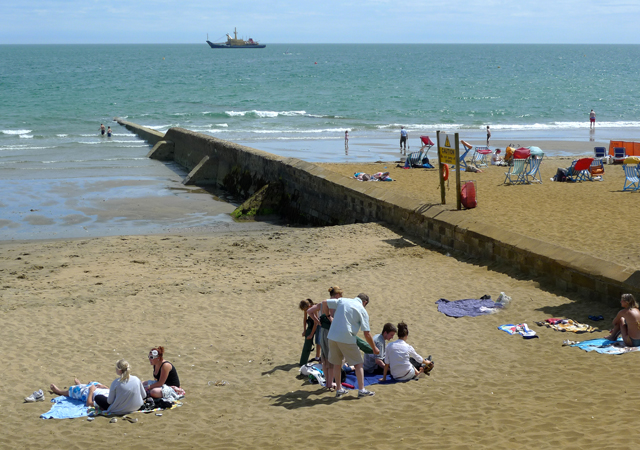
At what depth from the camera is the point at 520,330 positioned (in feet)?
28.9

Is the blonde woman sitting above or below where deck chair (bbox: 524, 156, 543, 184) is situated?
below

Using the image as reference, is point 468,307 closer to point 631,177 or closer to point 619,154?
point 631,177

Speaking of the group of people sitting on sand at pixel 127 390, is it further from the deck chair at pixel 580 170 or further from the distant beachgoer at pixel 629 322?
the deck chair at pixel 580 170

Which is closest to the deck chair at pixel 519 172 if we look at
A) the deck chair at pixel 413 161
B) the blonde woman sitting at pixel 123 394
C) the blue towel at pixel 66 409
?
the deck chair at pixel 413 161

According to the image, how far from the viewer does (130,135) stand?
40906mm

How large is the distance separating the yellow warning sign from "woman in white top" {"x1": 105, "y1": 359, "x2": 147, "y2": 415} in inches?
341

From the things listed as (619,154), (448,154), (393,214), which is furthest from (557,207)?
(619,154)

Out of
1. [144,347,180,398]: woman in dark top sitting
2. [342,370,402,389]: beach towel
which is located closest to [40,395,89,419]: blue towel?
[144,347,180,398]: woman in dark top sitting

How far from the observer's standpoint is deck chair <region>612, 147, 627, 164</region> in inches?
852

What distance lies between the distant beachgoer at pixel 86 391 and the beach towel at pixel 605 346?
213 inches

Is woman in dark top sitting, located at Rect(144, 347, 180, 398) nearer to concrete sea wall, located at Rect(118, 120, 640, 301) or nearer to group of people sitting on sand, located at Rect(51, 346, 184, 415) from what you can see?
group of people sitting on sand, located at Rect(51, 346, 184, 415)

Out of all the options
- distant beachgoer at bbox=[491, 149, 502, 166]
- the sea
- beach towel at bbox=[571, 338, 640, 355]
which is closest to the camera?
beach towel at bbox=[571, 338, 640, 355]

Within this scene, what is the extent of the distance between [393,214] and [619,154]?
425 inches

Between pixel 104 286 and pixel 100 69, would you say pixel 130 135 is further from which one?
pixel 100 69
